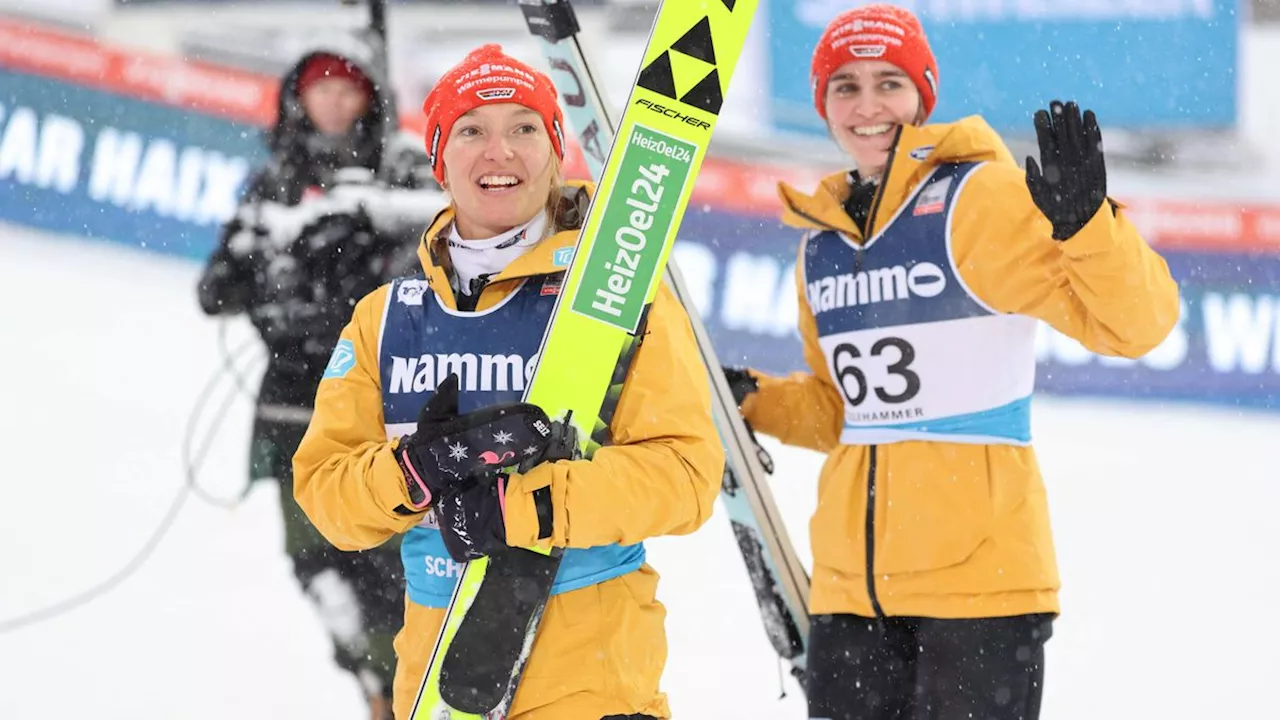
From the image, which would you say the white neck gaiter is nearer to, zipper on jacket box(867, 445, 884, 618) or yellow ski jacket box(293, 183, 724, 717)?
yellow ski jacket box(293, 183, 724, 717)

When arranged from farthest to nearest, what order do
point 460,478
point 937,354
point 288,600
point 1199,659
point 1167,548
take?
1. point 1167,548
2. point 288,600
3. point 1199,659
4. point 937,354
5. point 460,478

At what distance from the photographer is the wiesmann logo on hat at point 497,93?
2232 mm

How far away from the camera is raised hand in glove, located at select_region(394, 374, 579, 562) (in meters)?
1.96

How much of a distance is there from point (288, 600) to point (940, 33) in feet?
17.8

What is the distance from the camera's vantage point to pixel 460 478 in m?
2.00

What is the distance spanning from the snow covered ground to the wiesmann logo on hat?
2462mm

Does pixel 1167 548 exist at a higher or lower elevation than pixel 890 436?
lower

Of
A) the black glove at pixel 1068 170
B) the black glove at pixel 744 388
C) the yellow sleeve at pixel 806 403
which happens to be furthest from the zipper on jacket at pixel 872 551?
the black glove at pixel 1068 170

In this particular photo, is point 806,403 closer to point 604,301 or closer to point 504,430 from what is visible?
point 604,301

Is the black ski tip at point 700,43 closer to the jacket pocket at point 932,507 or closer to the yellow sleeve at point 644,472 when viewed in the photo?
the yellow sleeve at point 644,472

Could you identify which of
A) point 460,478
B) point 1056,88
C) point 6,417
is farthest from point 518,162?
point 1056,88

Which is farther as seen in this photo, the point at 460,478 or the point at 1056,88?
the point at 1056,88

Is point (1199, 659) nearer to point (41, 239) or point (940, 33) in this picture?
point (940, 33)

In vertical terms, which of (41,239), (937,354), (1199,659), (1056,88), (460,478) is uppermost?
(1056,88)
